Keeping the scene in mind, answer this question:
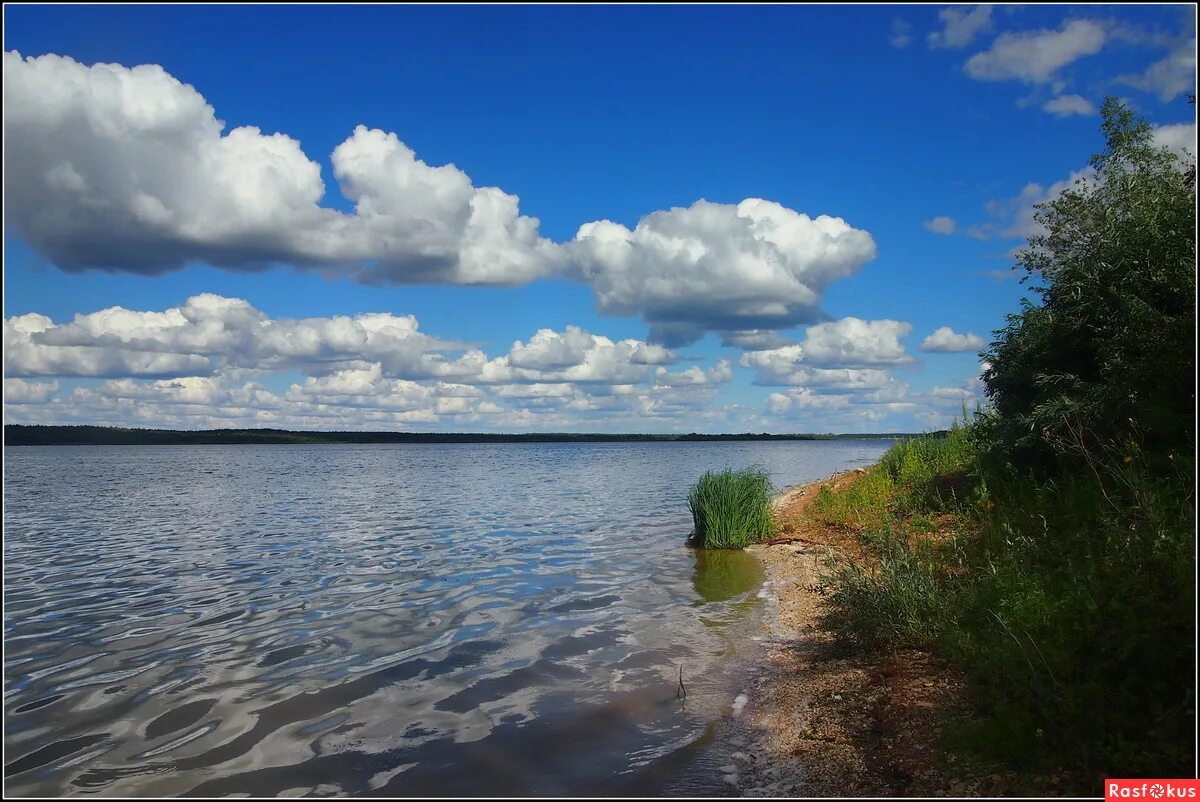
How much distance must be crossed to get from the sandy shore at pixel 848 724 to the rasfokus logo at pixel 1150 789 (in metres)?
0.75

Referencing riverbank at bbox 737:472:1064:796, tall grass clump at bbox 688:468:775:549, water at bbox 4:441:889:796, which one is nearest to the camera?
riverbank at bbox 737:472:1064:796

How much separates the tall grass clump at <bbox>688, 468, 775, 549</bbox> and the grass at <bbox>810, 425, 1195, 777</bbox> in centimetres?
757

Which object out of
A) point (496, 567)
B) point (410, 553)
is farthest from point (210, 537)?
point (496, 567)

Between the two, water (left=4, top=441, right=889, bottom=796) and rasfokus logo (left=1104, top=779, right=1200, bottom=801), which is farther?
water (left=4, top=441, right=889, bottom=796)

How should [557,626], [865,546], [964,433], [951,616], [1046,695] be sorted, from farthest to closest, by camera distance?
[964,433] → [865,546] → [557,626] → [951,616] → [1046,695]

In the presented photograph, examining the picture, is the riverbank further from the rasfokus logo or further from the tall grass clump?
the tall grass clump

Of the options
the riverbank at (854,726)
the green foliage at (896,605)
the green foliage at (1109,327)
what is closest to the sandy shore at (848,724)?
the riverbank at (854,726)

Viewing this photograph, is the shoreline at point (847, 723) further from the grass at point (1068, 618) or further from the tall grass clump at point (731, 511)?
the tall grass clump at point (731, 511)

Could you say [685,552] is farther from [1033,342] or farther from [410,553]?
[1033,342]

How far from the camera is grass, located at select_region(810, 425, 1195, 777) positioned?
5.46 metres

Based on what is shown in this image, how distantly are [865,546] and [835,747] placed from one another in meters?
9.57

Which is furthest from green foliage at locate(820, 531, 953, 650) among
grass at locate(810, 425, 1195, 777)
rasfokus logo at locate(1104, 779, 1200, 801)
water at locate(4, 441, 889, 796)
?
rasfokus logo at locate(1104, 779, 1200, 801)

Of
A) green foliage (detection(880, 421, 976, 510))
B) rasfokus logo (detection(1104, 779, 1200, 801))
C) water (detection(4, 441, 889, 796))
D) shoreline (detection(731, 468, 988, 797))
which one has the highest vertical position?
green foliage (detection(880, 421, 976, 510))

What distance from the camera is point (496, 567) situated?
18.7 m
